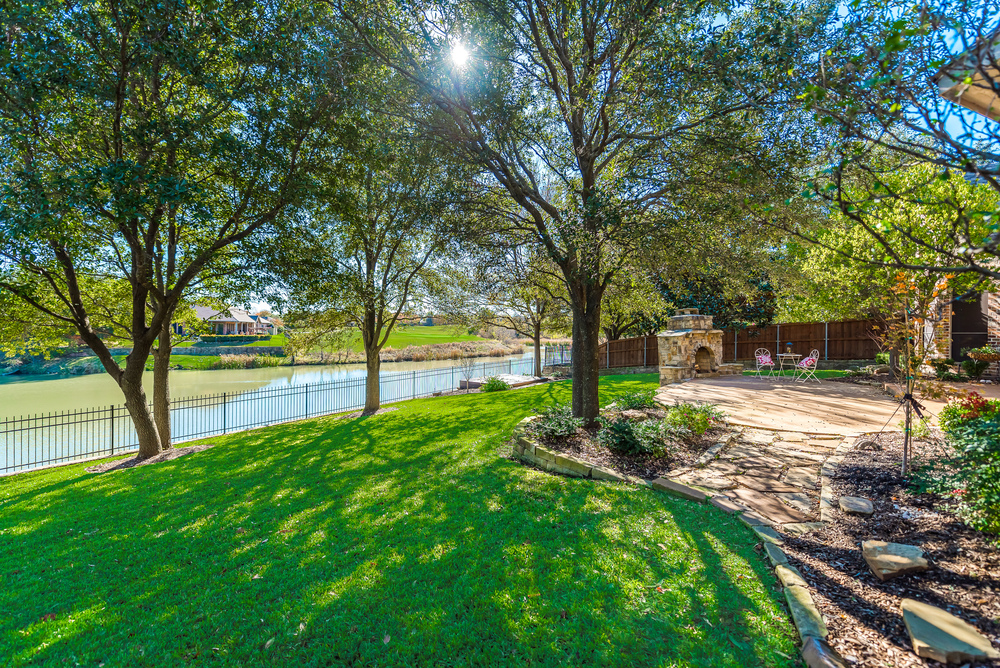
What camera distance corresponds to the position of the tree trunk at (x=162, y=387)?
8195mm

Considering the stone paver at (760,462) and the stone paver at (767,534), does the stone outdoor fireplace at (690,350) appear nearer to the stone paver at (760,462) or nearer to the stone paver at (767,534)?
the stone paver at (760,462)

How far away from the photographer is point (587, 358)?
6.35 m

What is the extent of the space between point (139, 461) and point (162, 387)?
1.50 metres

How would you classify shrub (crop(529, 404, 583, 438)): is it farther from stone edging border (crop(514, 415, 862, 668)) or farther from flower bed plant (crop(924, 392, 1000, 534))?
flower bed plant (crop(924, 392, 1000, 534))

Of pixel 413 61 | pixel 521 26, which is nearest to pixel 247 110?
pixel 413 61

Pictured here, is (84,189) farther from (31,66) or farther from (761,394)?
(761,394)

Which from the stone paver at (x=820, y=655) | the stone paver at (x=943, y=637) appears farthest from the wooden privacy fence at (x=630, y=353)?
the stone paver at (x=820, y=655)

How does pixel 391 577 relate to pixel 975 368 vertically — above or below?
below

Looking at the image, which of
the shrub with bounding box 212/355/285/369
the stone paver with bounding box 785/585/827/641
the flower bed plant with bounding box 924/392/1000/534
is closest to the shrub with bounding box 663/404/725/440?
the flower bed plant with bounding box 924/392/1000/534

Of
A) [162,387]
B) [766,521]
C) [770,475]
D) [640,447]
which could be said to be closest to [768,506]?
[766,521]

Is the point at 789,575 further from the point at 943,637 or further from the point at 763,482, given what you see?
the point at 763,482

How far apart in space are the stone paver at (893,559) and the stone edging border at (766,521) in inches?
19.4

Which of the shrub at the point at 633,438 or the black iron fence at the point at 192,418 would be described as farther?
the black iron fence at the point at 192,418

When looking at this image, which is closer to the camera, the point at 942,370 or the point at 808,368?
the point at 942,370
